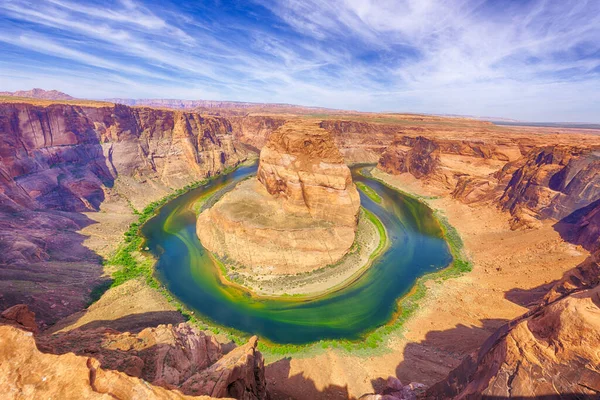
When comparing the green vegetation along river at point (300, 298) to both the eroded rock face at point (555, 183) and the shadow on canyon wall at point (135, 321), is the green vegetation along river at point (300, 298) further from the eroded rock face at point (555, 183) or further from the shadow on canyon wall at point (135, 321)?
the eroded rock face at point (555, 183)

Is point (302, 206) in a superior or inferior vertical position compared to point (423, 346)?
superior

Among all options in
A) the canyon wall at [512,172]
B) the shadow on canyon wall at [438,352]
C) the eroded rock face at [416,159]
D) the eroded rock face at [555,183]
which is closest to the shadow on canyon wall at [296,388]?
the shadow on canyon wall at [438,352]

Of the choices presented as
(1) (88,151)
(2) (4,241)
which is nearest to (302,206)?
(2) (4,241)

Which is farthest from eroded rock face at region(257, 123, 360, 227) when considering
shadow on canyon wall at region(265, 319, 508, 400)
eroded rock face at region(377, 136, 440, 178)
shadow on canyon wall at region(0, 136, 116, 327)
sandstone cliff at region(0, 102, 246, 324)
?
eroded rock face at region(377, 136, 440, 178)

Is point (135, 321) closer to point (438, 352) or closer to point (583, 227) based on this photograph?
point (438, 352)

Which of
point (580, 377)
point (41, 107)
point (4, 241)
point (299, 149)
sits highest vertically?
point (41, 107)

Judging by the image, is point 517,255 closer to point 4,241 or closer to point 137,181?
point 4,241
